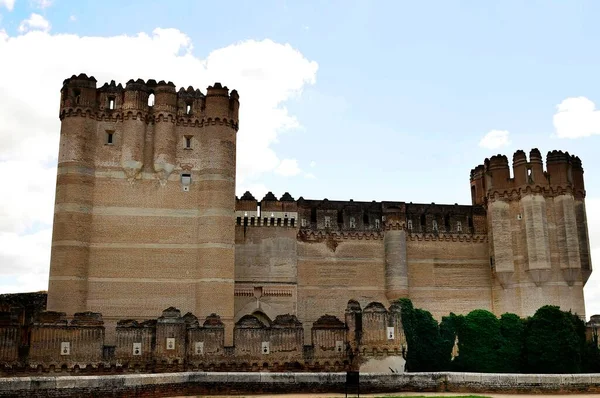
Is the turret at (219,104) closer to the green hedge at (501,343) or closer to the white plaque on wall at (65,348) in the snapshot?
the green hedge at (501,343)

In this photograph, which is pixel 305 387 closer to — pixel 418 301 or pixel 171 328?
pixel 171 328

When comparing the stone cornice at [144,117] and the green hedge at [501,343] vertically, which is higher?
the stone cornice at [144,117]

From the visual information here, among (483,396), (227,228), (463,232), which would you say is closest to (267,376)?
(483,396)

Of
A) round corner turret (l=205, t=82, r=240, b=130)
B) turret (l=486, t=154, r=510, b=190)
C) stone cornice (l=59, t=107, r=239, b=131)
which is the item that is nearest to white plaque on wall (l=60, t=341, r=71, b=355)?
stone cornice (l=59, t=107, r=239, b=131)

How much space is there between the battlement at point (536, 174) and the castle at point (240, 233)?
81 millimetres

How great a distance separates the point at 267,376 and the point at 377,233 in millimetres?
20649

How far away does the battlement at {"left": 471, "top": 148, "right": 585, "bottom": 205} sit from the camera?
38.9 m

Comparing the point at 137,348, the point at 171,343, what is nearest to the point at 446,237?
the point at 171,343

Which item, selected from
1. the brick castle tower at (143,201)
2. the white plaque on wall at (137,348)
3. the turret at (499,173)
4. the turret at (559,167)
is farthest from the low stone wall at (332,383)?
the turret at (499,173)

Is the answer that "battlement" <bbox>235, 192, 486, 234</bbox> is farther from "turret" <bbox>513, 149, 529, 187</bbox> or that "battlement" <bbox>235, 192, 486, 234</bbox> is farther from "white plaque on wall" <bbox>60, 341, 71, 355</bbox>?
"white plaque on wall" <bbox>60, 341, 71, 355</bbox>

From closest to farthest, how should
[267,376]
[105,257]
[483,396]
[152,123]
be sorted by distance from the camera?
[483,396]
[267,376]
[105,257]
[152,123]

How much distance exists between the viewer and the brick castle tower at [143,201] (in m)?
32.2

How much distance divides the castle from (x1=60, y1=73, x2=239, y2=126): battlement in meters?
0.08

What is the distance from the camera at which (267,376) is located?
19.7 metres
